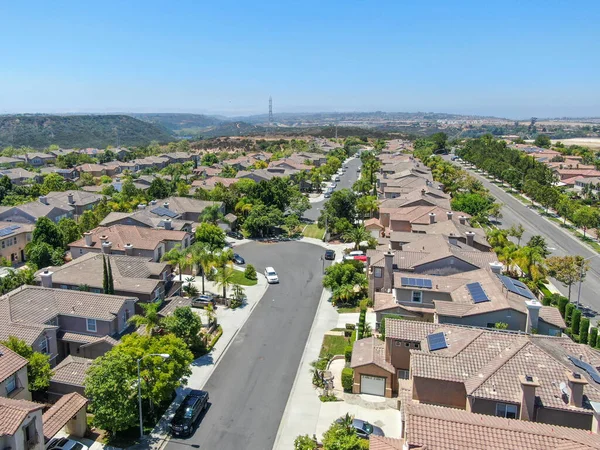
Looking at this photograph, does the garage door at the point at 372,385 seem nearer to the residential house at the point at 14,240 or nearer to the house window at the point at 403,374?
the house window at the point at 403,374

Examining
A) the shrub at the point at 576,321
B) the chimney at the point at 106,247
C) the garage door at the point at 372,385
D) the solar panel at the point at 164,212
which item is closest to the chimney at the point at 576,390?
the garage door at the point at 372,385

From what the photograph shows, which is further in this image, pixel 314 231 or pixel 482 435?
pixel 314 231

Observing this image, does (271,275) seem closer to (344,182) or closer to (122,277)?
(122,277)

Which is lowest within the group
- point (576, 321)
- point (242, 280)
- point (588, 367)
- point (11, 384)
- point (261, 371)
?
point (261, 371)

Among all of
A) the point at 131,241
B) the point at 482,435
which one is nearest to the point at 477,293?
the point at 482,435

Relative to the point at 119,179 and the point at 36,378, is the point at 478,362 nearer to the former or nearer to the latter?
the point at 36,378

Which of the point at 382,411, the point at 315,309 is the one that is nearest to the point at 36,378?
the point at 382,411
